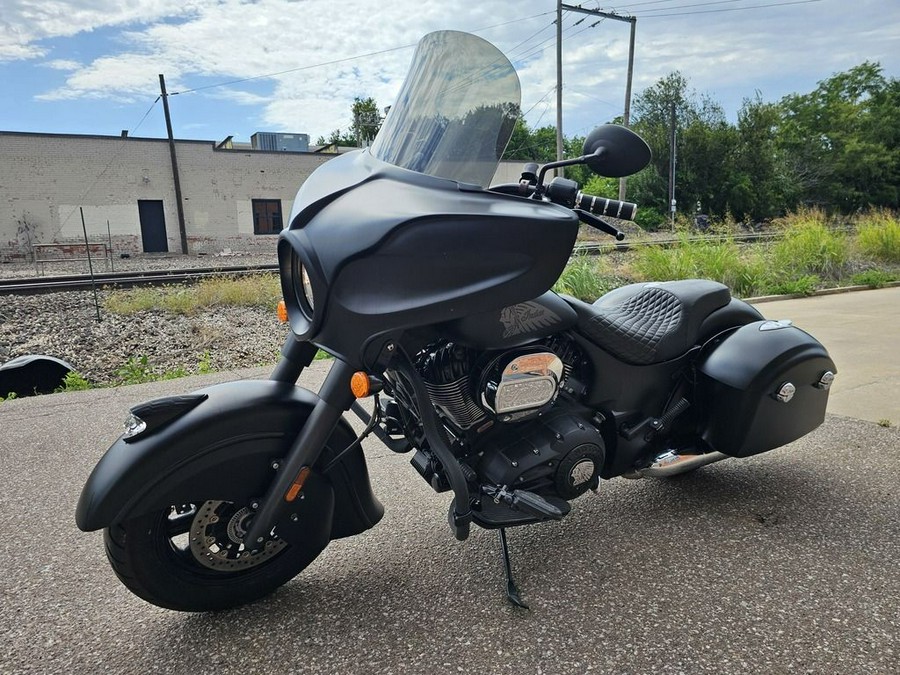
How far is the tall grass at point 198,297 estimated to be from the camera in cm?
960

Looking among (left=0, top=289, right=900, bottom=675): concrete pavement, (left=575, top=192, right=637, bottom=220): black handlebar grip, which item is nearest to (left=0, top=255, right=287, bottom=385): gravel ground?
(left=0, top=289, right=900, bottom=675): concrete pavement

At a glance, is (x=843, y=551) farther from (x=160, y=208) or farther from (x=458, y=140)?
(x=160, y=208)

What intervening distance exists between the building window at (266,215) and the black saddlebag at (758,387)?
28.9m

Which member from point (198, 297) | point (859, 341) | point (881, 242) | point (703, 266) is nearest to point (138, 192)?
point (198, 297)

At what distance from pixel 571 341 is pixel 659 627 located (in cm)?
103

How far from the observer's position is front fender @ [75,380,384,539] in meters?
1.96

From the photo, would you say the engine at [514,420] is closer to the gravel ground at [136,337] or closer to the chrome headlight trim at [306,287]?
the chrome headlight trim at [306,287]

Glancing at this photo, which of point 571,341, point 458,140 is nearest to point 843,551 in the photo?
point 571,341

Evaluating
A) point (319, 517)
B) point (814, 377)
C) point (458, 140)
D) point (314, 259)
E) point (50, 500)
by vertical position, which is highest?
point (458, 140)

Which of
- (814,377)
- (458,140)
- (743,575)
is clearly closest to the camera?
(458,140)

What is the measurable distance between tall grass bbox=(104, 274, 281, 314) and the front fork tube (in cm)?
796

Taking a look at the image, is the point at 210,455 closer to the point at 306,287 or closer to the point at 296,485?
the point at 296,485

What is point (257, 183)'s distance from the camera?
2950 cm

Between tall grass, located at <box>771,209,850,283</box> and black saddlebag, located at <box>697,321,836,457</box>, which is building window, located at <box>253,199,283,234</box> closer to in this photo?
tall grass, located at <box>771,209,850,283</box>
